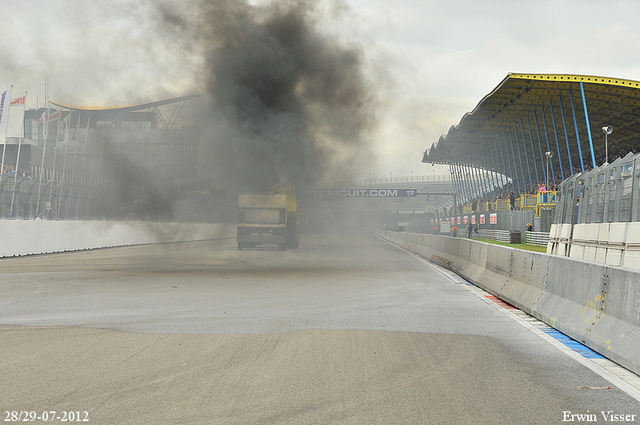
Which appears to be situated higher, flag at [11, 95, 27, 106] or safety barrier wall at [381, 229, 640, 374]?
flag at [11, 95, 27, 106]

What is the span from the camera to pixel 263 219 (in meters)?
29.0

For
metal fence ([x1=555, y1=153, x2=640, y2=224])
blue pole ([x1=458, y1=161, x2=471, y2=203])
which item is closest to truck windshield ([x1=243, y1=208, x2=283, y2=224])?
metal fence ([x1=555, y1=153, x2=640, y2=224])

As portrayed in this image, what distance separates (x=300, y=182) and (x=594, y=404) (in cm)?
3631

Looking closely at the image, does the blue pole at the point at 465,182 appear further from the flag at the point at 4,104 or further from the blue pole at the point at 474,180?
the flag at the point at 4,104

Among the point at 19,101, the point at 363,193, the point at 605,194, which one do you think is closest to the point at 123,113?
the point at 363,193

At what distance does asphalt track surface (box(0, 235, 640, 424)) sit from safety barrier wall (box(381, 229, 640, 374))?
0.42 m

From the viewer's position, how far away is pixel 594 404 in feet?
14.3

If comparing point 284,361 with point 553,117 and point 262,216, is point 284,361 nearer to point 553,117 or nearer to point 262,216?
point 262,216

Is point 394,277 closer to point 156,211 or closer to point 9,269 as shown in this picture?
point 9,269

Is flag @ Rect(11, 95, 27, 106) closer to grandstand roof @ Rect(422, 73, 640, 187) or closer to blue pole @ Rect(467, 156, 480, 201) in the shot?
grandstand roof @ Rect(422, 73, 640, 187)

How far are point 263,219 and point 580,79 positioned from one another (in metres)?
21.1

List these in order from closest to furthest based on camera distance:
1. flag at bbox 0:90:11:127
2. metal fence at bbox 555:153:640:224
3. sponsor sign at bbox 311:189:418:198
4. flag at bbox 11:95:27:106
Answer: metal fence at bbox 555:153:640:224 < flag at bbox 0:90:11:127 < flag at bbox 11:95:27:106 < sponsor sign at bbox 311:189:418:198

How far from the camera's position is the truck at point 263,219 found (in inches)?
1128

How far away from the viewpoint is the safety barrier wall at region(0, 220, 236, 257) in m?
21.2
